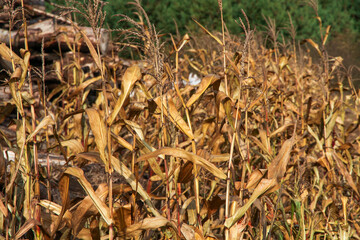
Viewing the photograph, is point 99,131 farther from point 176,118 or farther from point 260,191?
point 260,191

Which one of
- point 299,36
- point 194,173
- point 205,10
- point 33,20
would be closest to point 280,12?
point 299,36

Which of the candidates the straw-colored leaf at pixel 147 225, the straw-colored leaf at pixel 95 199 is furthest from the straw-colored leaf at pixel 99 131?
the straw-colored leaf at pixel 147 225

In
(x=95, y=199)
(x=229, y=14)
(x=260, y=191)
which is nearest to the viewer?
(x=95, y=199)

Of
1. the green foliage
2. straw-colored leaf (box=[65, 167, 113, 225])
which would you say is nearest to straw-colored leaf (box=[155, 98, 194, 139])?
straw-colored leaf (box=[65, 167, 113, 225])

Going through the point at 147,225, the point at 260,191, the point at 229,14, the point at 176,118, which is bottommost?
the point at 229,14

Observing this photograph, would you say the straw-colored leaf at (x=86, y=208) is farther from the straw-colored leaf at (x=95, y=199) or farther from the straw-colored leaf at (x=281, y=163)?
the straw-colored leaf at (x=281, y=163)

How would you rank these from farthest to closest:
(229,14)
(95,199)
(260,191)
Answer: (229,14) < (260,191) < (95,199)

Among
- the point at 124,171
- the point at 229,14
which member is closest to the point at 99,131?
the point at 124,171

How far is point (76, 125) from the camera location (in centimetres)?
280

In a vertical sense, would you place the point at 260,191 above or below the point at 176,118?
below

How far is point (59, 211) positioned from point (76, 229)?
0.53 ft

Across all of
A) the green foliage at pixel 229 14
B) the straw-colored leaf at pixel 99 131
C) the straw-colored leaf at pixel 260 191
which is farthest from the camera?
the green foliage at pixel 229 14

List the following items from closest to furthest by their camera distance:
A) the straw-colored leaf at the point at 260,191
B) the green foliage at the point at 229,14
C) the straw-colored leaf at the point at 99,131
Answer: the straw-colored leaf at the point at 99,131 < the straw-colored leaf at the point at 260,191 < the green foliage at the point at 229,14

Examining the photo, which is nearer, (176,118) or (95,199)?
(95,199)
